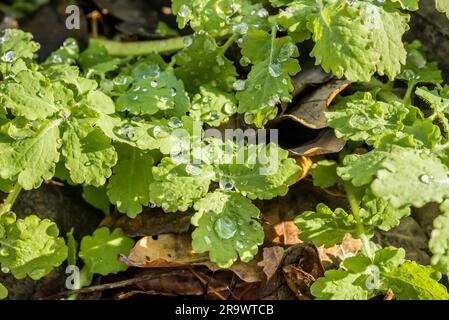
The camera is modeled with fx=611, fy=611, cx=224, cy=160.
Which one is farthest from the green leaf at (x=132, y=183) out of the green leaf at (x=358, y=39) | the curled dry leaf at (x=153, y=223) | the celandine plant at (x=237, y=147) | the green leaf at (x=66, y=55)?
the green leaf at (x=358, y=39)

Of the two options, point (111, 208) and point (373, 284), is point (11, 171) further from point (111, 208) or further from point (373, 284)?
point (373, 284)

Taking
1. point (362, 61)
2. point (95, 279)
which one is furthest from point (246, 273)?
point (362, 61)

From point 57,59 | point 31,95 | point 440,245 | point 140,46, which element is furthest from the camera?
point 140,46

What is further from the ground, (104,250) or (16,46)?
(16,46)

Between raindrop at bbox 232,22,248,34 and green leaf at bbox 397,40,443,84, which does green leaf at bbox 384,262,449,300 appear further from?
raindrop at bbox 232,22,248,34

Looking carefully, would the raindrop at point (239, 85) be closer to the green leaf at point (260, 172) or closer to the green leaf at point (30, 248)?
the green leaf at point (260, 172)

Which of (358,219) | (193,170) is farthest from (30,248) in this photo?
(358,219)

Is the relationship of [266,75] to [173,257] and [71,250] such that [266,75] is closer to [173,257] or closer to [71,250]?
[173,257]
